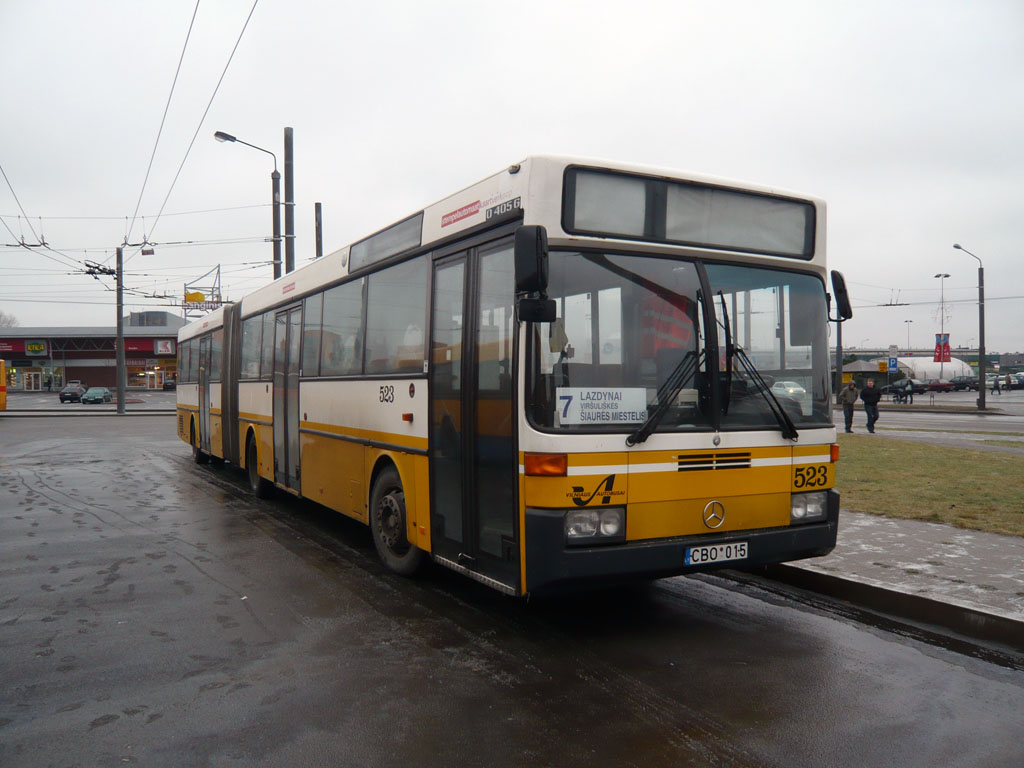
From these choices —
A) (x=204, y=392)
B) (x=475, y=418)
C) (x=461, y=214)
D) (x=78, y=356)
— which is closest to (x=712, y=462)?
(x=475, y=418)

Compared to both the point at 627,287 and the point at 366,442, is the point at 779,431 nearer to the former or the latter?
the point at 627,287

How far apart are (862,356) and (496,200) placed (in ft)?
409

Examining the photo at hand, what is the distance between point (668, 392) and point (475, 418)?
1.36 meters

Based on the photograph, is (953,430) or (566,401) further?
(953,430)

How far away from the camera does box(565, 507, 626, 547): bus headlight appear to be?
490 centimetres

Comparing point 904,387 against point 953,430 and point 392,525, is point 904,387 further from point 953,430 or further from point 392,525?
point 392,525

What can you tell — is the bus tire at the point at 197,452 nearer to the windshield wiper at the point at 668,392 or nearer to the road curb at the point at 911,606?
the road curb at the point at 911,606

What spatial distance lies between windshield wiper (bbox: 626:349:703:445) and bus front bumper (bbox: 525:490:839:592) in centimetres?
67

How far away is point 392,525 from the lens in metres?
7.13

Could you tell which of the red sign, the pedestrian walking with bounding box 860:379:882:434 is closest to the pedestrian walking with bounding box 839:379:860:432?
the pedestrian walking with bounding box 860:379:882:434

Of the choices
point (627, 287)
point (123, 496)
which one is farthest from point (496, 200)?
point (123, 496)

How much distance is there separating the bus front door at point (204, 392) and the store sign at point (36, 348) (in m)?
73.6

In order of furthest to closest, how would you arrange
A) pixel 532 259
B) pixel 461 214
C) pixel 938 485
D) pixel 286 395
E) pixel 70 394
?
pixel 70 394, pixel 938 485, pixel 286 395, pixel 461 214, pixel 532 259

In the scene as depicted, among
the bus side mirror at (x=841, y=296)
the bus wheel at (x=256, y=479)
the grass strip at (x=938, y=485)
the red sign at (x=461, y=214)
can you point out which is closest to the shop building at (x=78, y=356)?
the bus wheel at (x=256, y=479)
